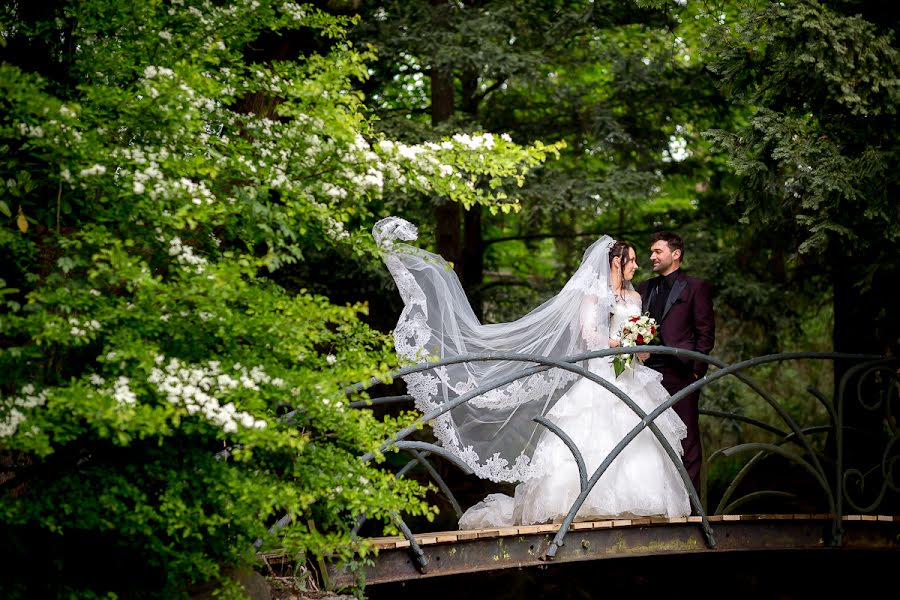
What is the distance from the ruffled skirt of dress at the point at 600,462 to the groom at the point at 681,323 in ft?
0.68

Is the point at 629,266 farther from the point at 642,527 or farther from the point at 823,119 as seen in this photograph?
the point at 823,119

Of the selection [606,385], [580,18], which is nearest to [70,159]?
[606,385]

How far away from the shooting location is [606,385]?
555cm

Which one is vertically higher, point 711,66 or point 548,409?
point 711,66

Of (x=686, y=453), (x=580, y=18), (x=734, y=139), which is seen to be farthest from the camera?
(x=580, y=18)

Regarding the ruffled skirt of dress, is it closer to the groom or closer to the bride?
the bride

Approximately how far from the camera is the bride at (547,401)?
5.86 meters

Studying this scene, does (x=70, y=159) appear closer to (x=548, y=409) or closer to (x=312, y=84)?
(x=312, y=84)

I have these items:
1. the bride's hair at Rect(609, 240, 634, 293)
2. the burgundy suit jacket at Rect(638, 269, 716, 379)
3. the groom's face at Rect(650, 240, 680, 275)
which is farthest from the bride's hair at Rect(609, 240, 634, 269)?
the burgundy suit jacket at Rect(638, 269, 716, 379)

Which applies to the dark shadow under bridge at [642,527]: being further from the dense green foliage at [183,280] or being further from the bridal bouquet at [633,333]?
the dense green foliage at [183,280]

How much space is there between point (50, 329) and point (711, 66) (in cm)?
522

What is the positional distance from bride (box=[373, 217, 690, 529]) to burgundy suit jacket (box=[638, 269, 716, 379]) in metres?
A: 0.23

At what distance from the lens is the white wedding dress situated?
19.3ft

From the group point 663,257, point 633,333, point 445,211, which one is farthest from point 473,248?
point 633,333
